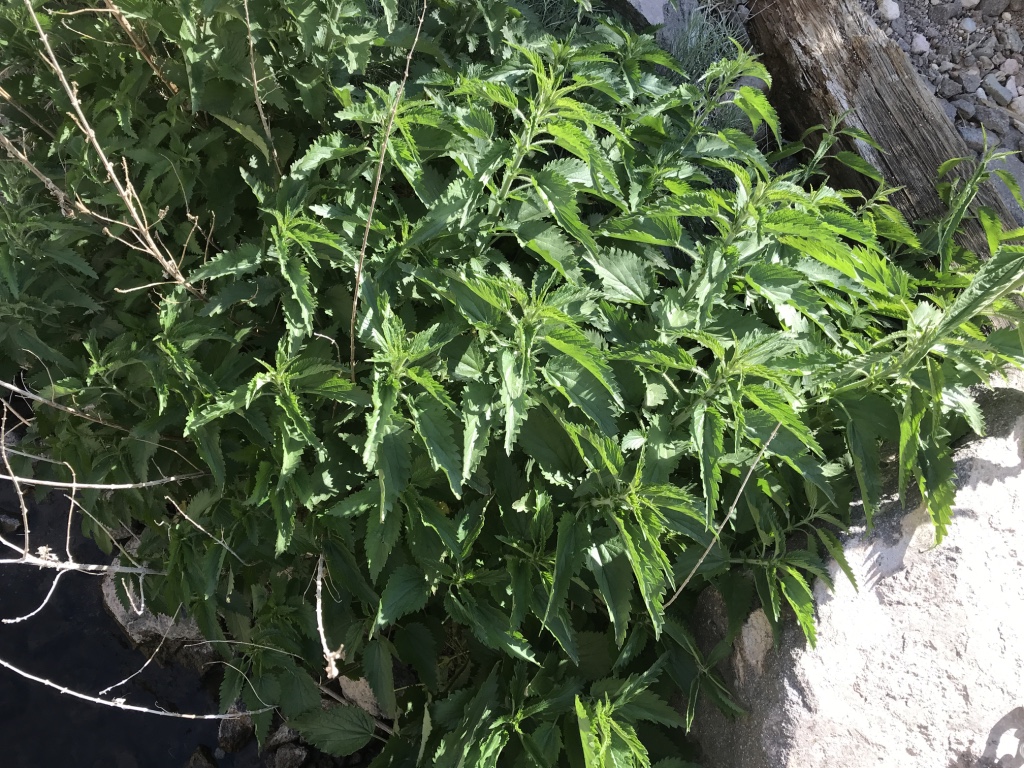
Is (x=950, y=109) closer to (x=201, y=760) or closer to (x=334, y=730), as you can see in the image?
(x=334, y=730)

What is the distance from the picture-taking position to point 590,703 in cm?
185

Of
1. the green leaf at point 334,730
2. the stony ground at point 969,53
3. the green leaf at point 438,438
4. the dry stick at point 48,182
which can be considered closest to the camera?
the green leaf at point 438,438

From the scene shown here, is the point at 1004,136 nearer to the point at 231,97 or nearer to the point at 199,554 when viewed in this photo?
the point at 231,97

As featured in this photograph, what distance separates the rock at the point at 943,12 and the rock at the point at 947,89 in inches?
14.2

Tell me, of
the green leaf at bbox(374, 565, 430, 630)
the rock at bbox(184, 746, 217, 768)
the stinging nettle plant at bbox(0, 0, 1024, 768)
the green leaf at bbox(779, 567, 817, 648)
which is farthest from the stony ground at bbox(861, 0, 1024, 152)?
the rock at bbox(184, 746, 217, 768)

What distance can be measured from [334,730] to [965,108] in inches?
143

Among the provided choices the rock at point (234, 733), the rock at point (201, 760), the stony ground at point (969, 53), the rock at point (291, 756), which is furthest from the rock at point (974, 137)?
the rock at point (201, 760)

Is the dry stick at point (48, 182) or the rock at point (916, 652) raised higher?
the rock at point (916, 652)

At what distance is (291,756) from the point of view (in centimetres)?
271

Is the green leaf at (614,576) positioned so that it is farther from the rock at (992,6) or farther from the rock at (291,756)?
the rock at (992,6)

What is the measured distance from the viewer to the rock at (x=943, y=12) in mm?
3535

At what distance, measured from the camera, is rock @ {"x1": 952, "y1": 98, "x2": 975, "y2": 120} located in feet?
11.0

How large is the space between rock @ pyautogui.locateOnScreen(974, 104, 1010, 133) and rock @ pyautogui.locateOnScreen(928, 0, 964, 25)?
1.61 ft

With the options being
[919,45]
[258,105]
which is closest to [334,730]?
[258,105]
